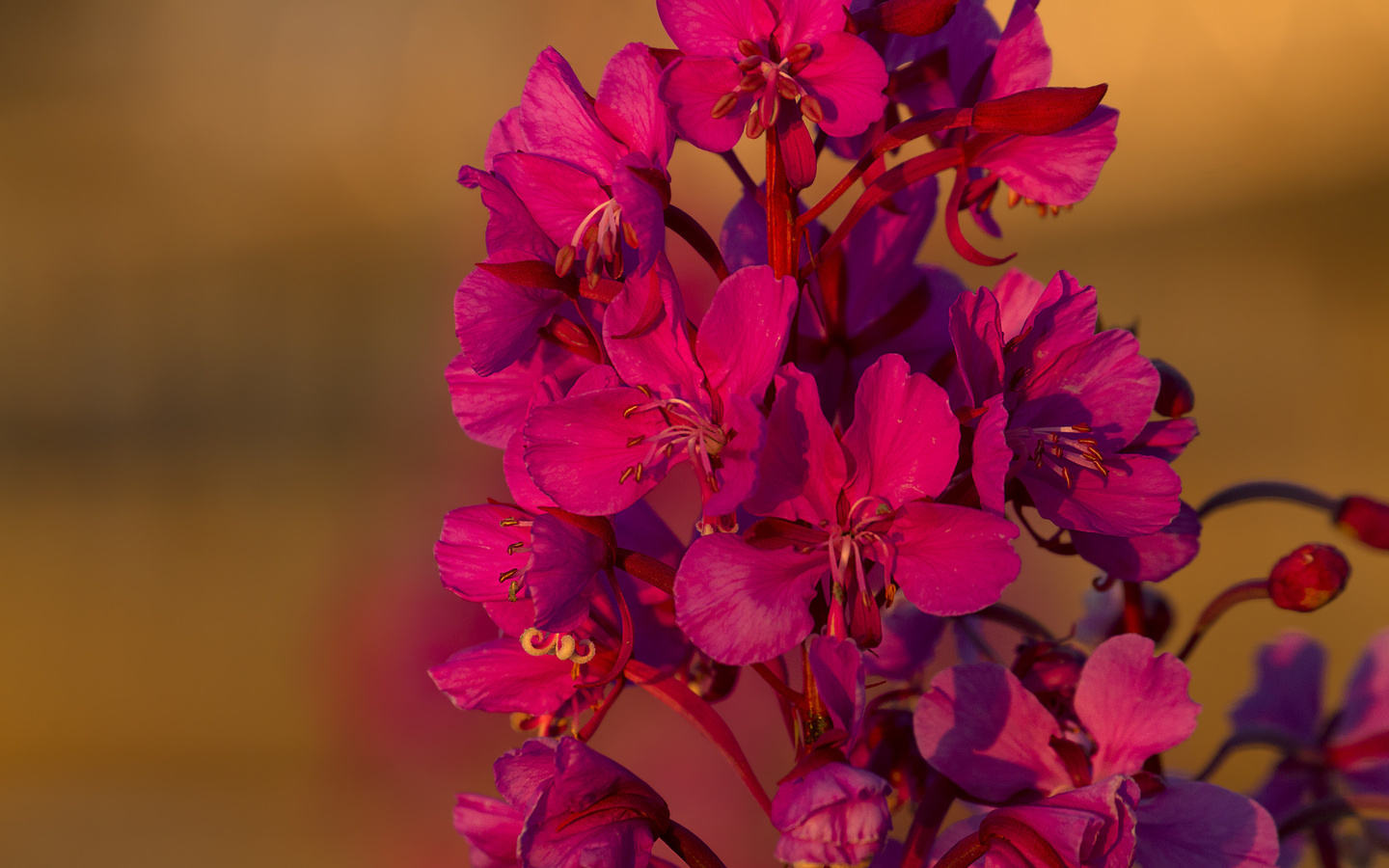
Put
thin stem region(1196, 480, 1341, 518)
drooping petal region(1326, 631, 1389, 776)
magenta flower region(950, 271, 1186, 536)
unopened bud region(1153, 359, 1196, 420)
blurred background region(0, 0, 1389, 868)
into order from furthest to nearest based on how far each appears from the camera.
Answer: blurred background region(0, 0, 1389, 868) < drooping petal region(1326, 631, 1389, 776) < thin stem region(1196, 480, 1341, 518) < unopened bud region(1153, 359, 1196, 420) < magenta flower region(950, 271, 1186, 536)

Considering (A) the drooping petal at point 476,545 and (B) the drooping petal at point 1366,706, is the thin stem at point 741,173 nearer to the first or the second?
(A) the drooping petal at point 476,545

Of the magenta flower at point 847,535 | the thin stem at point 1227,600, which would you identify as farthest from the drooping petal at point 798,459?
the thin stem at point 1227,600

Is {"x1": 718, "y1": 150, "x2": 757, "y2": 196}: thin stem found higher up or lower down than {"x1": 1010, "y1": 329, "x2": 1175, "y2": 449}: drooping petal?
higher up

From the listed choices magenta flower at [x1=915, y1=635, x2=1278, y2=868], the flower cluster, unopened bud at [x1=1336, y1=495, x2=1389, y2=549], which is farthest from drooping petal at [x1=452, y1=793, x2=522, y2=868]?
unopened bud at [x1=1336, y1=495, x2=1389, y2=549]

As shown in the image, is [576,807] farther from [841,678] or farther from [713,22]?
[713,22]

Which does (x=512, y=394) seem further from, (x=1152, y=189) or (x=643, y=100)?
(x=1152, y=189)

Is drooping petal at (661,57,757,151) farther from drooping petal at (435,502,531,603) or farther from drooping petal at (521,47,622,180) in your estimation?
drooping petal at (435,502,531,603)

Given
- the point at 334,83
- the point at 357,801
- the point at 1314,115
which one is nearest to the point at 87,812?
the point at 357,801
